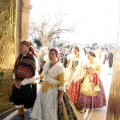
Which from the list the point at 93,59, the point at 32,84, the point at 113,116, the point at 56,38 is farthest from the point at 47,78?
the point at 56,38

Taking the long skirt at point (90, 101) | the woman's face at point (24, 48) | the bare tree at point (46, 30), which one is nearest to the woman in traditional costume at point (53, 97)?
the woman's face at point (24, 48)

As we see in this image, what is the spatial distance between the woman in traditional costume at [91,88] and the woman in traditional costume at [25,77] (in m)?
1.30

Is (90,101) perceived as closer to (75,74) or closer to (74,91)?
(74,91)

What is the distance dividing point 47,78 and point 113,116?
1.32m

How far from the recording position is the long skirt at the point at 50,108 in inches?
111

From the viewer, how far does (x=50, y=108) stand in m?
2.81

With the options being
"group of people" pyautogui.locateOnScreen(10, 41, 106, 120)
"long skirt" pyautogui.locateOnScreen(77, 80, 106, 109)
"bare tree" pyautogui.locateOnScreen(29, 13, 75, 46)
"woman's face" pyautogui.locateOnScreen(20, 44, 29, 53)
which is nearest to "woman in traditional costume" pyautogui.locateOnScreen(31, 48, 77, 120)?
"group of people" pyautogui.locateOnScreen(10, 41, 106, 120)

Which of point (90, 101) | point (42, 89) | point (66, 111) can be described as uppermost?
point (42, 89)

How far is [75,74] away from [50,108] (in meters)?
1.49

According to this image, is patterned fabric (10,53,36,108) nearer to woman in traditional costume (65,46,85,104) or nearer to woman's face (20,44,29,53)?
woman's face (20,44,29,53)

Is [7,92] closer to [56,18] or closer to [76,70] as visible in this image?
[76,70]

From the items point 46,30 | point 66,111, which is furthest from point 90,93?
point 46,30

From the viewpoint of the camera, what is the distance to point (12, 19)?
12.2 ft

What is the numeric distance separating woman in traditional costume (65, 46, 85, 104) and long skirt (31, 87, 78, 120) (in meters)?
1.26
